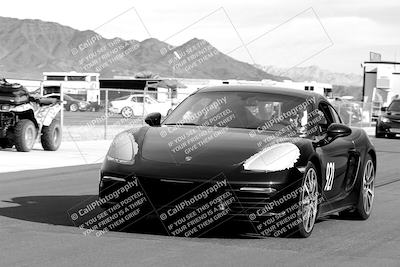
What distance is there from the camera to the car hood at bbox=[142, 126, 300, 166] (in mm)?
7691

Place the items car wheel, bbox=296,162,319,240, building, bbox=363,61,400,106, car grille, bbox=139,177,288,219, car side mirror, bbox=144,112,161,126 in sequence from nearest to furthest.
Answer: car grille, bbox=139,177,288,219
car wheel, bbox=296,162,319,240
car side mirror, bbox=144,112,161,126
building, bbox=363,61,400,106

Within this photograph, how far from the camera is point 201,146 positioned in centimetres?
791

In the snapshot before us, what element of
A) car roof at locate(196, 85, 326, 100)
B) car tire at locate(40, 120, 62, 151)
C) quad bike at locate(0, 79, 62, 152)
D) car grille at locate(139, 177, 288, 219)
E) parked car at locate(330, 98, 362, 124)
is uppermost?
car roof at locate(196, 85, 326, 100)

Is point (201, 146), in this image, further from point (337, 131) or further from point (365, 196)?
point (365, 196)

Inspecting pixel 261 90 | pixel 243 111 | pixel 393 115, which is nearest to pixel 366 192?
pixel 261 90

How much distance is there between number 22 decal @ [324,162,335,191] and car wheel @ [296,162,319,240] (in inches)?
14.5

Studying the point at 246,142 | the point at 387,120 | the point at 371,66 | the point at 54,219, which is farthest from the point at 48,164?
the point at 371,66

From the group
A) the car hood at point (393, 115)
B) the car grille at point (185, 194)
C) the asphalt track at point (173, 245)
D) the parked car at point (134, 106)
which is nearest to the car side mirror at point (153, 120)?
the asphalt track at point (173, 245)

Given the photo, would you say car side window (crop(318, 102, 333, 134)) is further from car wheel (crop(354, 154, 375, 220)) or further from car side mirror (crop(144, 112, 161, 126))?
car side mirror (crop(144, 112, 161, 126))

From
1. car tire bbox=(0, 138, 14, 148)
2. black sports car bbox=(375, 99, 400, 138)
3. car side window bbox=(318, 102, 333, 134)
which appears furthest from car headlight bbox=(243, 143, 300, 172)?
black sports car bbox=(375, 99, 400, 138)

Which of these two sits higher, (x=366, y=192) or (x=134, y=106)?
(x=366, y=192)

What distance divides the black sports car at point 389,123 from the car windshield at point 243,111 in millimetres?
26391

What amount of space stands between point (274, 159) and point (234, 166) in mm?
374

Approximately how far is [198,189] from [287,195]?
0.77 m
